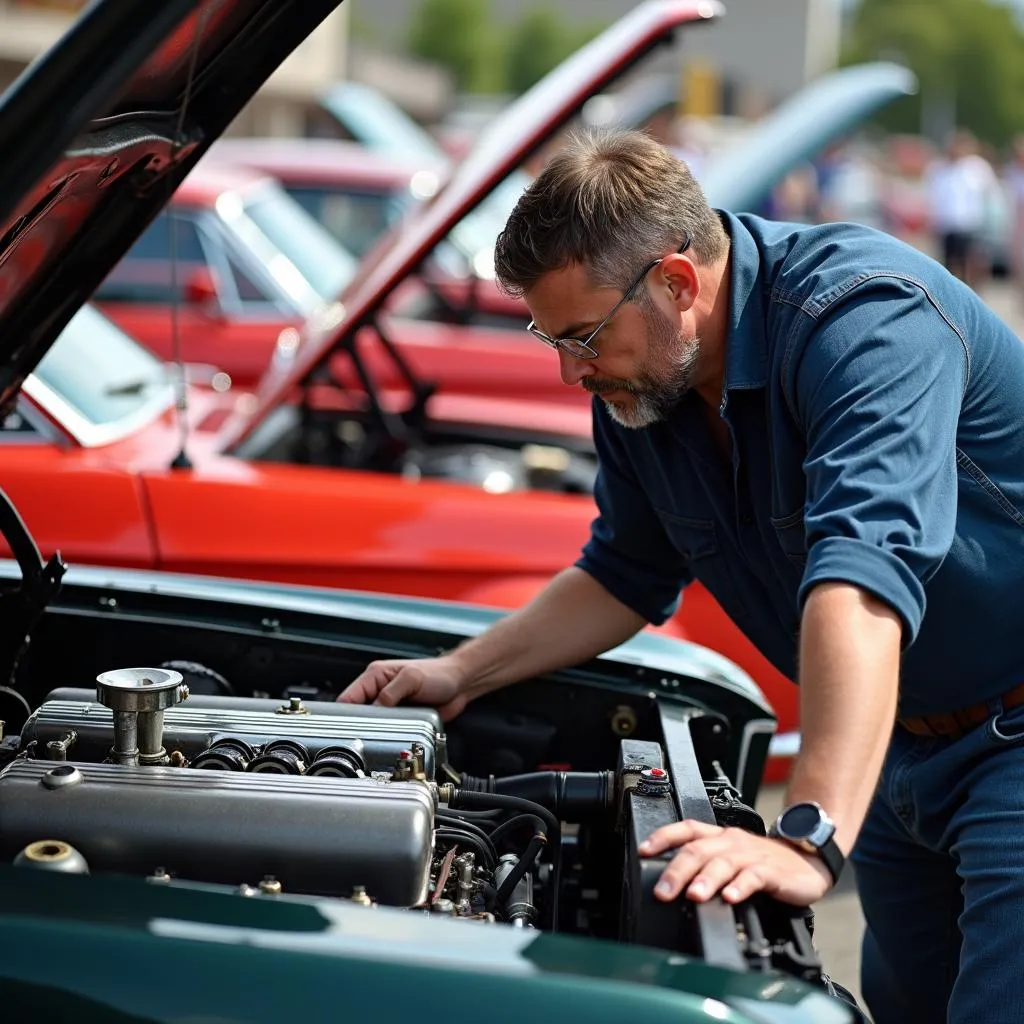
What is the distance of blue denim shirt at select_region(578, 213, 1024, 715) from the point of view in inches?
73.1

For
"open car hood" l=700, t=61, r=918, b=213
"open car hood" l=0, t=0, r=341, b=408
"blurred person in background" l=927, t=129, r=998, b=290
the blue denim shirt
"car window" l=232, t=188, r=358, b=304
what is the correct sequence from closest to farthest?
"open car hood" l=0, t=0, r=341, b=408
the blue denim shirt
"open car hood" l=700, t=61, r=918, b=213
"car window" l=232, t=188, r=358, b=304
"blurred person in background" l=927, t=129, r=998, b=290

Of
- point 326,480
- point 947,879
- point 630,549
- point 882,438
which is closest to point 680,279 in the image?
point 882,438

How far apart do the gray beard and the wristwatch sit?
2.42 ft

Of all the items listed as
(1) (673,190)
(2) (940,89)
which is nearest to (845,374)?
(1) (673,190)

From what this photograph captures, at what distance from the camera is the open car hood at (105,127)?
162 cm

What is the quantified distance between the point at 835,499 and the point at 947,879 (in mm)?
992

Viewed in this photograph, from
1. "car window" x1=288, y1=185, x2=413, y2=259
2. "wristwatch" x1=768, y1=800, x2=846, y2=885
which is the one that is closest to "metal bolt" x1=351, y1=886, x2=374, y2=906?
"wristwatch" x1=768, y1=800, x2=846, y2=885

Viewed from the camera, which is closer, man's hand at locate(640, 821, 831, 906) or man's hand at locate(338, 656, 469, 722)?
man's hand at locate(640, 821, 831, 906)

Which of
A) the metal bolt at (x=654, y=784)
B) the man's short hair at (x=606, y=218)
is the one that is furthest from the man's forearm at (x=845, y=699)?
the man's short hair at (x=606, y=218)

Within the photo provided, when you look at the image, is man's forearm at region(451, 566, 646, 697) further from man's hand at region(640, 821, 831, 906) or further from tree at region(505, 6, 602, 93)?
tree at region(505, 6, 602, 93)

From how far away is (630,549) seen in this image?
2713 mm

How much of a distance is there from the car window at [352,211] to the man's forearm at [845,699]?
7069 millimetres

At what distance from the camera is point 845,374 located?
1959 mm

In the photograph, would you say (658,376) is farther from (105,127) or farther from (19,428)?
(19,428)
